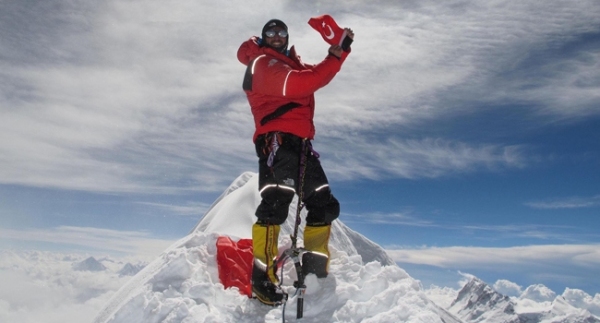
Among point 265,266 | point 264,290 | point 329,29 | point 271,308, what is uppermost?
point 329,29

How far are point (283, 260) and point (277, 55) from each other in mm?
2746

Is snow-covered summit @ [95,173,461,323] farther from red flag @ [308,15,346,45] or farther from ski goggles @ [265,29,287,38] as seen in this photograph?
ski goggles @ [265,29,287,38]

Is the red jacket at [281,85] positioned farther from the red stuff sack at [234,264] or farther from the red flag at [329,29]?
the red stuff sack at [234,264]

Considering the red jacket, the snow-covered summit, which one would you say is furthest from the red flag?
the snow-covered summit

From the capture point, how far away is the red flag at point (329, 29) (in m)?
5.52

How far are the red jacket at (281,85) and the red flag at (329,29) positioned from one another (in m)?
0.24

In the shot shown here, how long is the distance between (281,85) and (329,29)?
1.05 m

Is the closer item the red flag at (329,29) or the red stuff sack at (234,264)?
the red flag at (329,29)

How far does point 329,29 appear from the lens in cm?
561

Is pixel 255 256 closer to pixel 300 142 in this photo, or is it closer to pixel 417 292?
pixel 300 142

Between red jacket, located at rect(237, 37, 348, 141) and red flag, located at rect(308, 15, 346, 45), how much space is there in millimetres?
241

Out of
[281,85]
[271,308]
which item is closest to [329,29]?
[281,85]

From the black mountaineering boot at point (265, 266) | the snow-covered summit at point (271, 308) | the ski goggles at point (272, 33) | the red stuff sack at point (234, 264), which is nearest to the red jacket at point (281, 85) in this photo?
the ski goggles at point (272, 33)

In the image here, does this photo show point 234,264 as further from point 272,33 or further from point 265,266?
point 272,33
